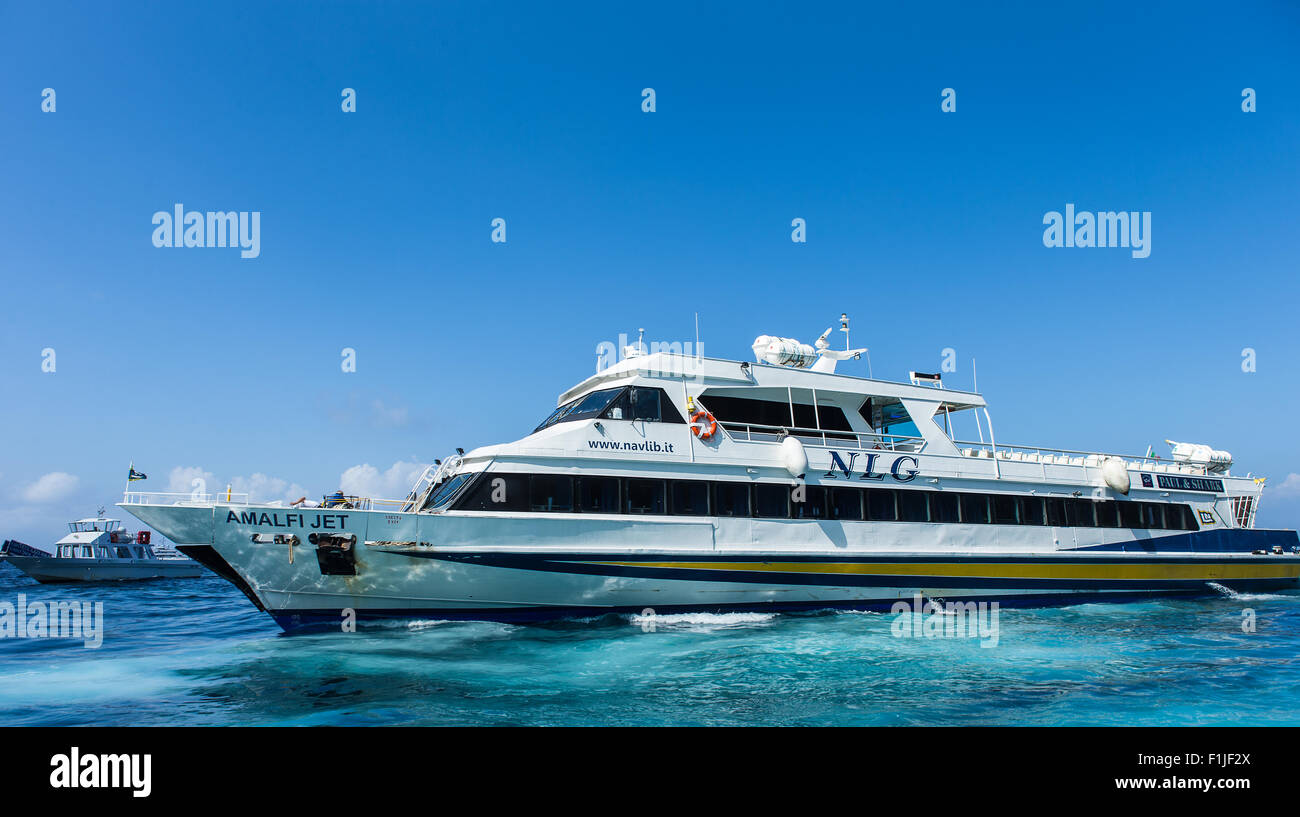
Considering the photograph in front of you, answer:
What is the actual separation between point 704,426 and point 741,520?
6.59 feet

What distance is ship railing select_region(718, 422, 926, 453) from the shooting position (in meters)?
15.5

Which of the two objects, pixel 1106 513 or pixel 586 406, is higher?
pixel 586 406

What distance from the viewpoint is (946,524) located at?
16484 mm

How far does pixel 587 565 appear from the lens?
43.8ft

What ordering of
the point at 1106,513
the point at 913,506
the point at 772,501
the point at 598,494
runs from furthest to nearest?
1. the point at 1106,513
2. the point at 913,506
3. the point at 772,501
4. the point at 598,494

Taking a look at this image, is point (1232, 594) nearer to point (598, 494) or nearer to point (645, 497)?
point (645, 497)

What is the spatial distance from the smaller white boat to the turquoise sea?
91.9 ft

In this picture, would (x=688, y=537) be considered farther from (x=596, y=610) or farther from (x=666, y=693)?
(x=666, y=693)

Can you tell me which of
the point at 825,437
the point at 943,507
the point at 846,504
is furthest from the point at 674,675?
the point at 943,507

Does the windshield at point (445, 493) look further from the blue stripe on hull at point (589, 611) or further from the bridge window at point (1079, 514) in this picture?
the bridge window at point (1079, 514)

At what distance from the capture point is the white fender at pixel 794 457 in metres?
15.1

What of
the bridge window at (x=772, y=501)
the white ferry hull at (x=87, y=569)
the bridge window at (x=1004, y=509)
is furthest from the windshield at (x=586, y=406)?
the white ferry hull at (x=87, y=569)
